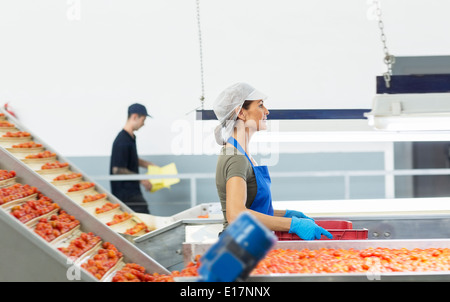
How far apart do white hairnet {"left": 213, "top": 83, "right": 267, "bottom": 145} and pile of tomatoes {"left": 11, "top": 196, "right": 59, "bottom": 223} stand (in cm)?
111

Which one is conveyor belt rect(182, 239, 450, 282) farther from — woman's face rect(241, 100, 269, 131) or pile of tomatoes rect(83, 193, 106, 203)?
pile of tomatoes rect(83, 193, 106, 203)

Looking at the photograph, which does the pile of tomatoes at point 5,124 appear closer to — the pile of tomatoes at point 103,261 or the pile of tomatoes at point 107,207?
the pile of tomatoes at point 107,207

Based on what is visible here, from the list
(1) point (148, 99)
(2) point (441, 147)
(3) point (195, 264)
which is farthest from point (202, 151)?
(3) point (195, 264)

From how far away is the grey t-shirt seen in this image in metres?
2.82

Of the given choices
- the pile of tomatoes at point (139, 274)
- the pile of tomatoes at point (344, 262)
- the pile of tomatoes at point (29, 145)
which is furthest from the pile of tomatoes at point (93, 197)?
the pile of tomatoes at point (344, 262)

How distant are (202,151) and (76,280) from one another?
6.48 m

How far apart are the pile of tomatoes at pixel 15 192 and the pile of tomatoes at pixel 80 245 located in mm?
411

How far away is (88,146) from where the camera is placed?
28.5ft

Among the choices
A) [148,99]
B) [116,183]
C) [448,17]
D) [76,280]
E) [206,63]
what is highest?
[448,17]

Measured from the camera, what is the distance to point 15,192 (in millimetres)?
3096

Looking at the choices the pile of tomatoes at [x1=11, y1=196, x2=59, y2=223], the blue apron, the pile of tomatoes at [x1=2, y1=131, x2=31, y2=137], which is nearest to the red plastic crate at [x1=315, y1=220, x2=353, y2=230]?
the blue apron

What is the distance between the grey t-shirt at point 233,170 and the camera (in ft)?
9.27

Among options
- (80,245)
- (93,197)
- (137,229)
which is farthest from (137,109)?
(80,245)

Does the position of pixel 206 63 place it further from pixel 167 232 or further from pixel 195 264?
pixel 195 264
